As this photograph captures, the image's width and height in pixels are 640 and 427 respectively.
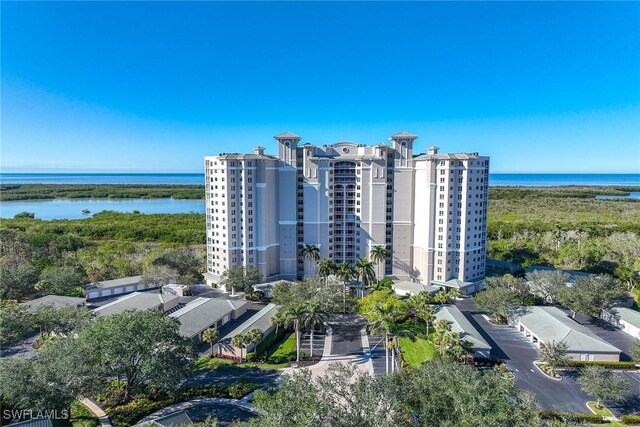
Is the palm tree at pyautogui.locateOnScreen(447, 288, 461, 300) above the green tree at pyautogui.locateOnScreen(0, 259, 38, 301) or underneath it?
underneath

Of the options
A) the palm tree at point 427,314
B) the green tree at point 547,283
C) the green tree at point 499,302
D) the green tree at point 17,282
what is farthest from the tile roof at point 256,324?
the green tree at point 547,283

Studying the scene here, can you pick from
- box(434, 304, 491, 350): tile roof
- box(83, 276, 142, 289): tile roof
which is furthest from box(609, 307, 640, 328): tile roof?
box(83, 276, 142, 289): tile roof

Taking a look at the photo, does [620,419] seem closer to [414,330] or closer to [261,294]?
[414,330]

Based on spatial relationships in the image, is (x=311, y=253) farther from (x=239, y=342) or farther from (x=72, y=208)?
(x=72, y=208)

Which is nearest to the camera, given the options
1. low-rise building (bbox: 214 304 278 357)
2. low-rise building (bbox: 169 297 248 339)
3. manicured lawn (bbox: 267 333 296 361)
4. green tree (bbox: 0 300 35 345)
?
green tree (bbox: 0 300 35 345)

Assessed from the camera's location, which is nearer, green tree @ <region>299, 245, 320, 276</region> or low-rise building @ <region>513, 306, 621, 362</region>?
low-rise building @ <region>513, 306, 621, 362</region>

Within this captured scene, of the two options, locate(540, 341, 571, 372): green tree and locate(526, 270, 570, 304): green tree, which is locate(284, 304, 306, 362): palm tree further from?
locate(526, 270, 570, 304): green tree
